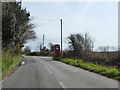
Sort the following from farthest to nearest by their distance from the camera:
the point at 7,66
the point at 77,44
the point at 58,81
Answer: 1. the point at 77,44
2. the point at 7,66
3. the point at 58,81

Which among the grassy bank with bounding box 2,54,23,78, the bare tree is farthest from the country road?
the bare tree

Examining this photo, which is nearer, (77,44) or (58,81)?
(58,81)

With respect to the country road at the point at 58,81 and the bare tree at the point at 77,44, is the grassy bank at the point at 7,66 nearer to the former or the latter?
the country road at the point at 58,81

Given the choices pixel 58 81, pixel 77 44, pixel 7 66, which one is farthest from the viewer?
pixel 77 44

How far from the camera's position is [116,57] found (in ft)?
65.0

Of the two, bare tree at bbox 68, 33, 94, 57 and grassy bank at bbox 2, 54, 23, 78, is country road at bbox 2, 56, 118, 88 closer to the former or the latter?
grassy bank at bbox 2, 54, 23, 78

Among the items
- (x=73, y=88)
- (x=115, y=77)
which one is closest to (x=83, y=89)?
(x=73, y=88)

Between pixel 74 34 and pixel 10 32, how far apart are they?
66.9ft

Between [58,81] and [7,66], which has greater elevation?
[7,66]

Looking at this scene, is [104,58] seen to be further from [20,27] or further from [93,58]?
[20,27]

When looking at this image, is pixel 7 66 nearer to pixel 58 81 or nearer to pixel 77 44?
pixel 58 81

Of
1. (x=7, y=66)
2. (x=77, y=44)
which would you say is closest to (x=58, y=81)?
(x=7, y=66)

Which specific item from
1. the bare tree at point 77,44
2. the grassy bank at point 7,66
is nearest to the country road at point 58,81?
the grassy bank at point 7,66

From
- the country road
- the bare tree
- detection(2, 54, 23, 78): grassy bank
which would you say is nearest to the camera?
the country road
